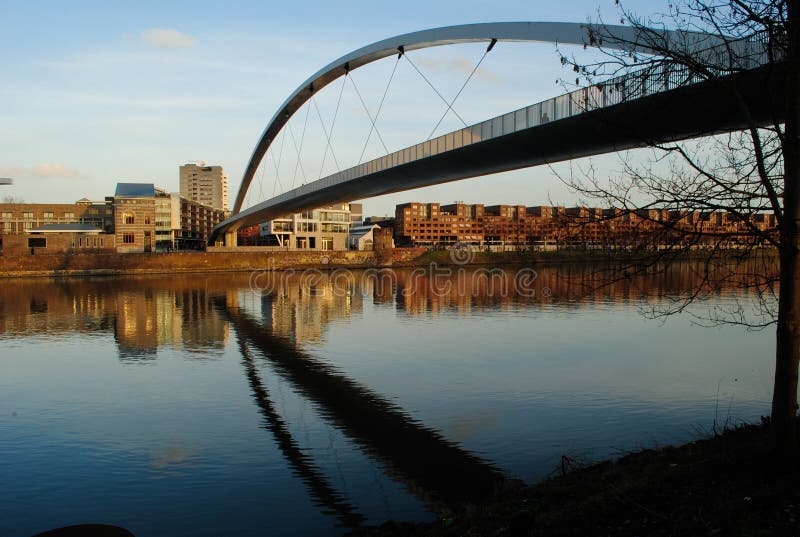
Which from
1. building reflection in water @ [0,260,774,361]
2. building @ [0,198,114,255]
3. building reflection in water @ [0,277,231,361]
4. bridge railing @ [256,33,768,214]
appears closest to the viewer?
bridge railing @ [256,33,768,214]

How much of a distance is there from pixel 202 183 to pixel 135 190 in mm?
116552

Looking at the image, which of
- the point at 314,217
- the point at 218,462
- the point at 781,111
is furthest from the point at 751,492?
the point at 314,217

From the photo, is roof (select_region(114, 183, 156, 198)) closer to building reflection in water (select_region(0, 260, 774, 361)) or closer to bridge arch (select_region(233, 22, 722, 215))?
building reflection in water (select_region(0, 260, 774, 361))

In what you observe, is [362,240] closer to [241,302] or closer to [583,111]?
[241,302]

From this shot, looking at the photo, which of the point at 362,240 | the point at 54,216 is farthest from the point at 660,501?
the point at 54,216

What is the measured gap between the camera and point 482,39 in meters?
19.0

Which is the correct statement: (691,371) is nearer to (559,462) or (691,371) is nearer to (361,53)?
(559,462)

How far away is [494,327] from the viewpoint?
69.3ft

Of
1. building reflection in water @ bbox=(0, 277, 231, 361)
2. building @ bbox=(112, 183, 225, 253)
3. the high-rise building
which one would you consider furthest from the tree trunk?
the high-rise building

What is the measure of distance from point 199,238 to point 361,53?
2923 inches

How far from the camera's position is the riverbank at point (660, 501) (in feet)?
14.4

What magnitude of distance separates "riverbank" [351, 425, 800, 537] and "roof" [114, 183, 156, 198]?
7240 centimetres

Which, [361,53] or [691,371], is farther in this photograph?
[361,53]

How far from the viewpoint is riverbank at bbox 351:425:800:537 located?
440 cm
